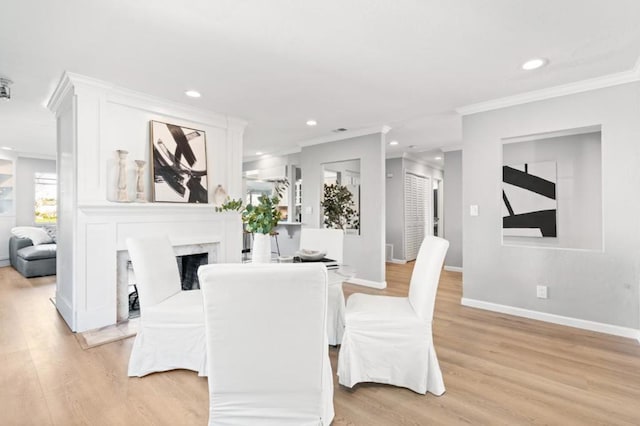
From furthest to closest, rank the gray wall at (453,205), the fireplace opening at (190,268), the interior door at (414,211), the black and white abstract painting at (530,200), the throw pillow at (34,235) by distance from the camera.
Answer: the interior door at (414,211)
the gray wall at (453,205)
the throw pillow at (34,235)
the black and white abstract painting at (530,200)
the fireplace opening at (190,268)

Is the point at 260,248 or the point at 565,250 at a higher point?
the point at 260,248

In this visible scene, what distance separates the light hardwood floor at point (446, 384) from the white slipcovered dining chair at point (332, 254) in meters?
0.19

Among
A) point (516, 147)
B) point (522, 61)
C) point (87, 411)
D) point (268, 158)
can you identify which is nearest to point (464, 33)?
point (522, 61)

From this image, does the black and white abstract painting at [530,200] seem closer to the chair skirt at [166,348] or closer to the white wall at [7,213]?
the chair skirt at [166,348]

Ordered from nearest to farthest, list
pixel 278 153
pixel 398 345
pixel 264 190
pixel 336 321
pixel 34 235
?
pixel 398 345, pixel 336 321, pixel 34 235, pixel 278 153, pixel 264 190

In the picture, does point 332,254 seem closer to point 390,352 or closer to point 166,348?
point 390,352

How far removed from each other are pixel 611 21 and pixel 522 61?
60cm

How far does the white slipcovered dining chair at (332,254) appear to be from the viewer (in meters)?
2.62

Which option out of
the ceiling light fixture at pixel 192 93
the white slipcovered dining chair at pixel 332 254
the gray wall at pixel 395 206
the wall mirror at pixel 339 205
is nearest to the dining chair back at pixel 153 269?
the white slipcovered dining chair at pixel 332 254

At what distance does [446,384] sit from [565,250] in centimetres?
216

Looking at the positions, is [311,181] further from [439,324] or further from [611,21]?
[611,21]

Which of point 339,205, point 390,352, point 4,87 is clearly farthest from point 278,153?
point 390,352

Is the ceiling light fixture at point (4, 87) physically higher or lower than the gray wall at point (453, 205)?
higher

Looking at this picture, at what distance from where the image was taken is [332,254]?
3.14m
